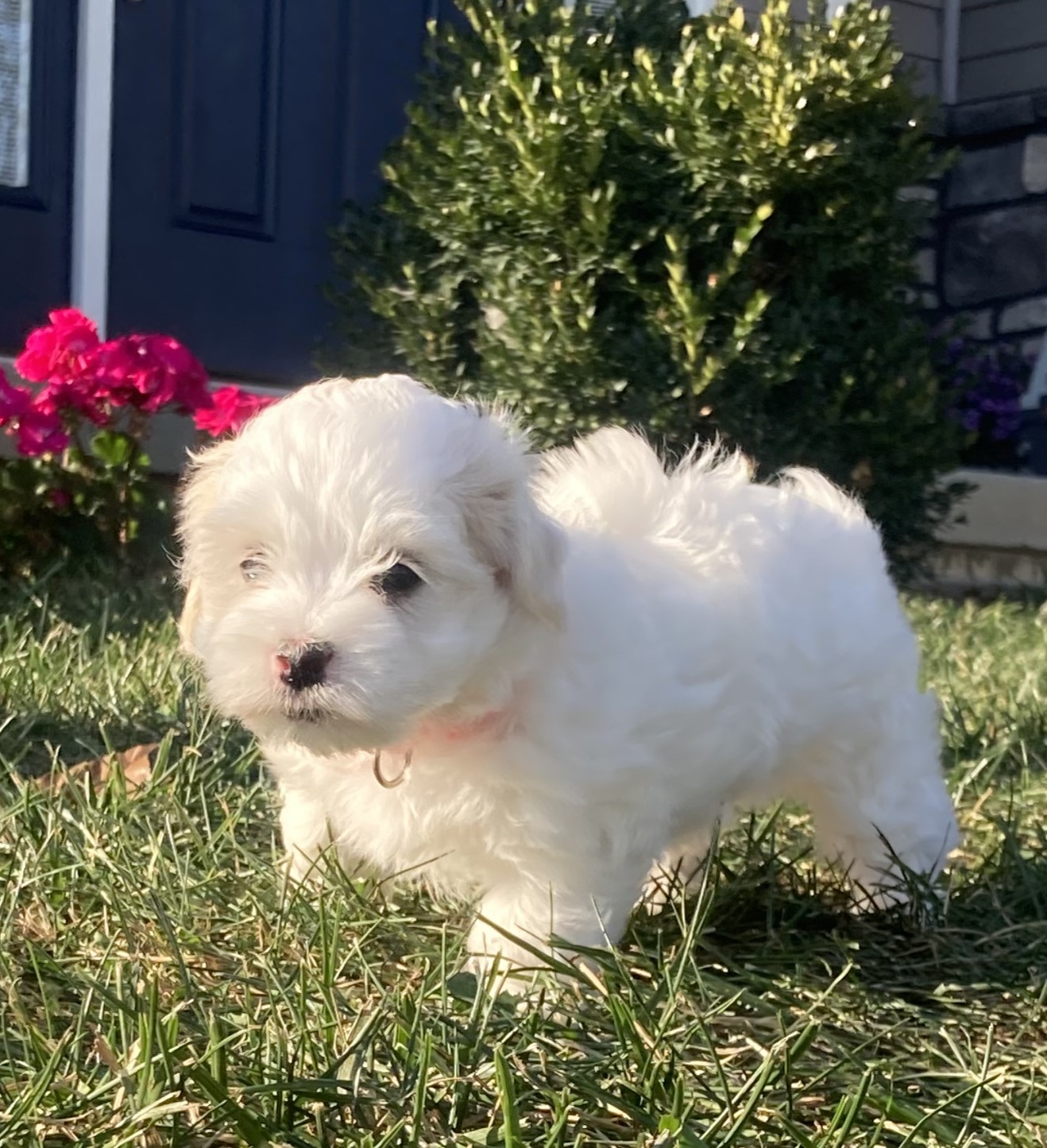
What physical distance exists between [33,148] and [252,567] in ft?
15.3

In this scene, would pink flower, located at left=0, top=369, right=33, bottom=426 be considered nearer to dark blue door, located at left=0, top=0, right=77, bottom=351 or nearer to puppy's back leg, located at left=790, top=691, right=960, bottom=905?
dark blue door, located at left=0, top=0, right=77, bottom=351

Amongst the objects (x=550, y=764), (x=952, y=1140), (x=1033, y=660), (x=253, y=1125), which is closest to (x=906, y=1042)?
(x=952, y=1140)

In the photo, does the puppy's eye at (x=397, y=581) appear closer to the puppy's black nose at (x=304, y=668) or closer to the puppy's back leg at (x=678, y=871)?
the puppy's black nose at (x=304, y=668)

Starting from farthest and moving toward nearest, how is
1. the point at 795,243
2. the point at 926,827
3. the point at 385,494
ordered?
the point at 795,243
the point at 926,827
the point at 385,494

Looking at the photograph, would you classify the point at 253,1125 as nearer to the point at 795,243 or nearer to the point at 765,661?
the point at 765,661

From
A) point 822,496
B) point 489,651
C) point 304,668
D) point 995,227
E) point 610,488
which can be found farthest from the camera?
point 995,227

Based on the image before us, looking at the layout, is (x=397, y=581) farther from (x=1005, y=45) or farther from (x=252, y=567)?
(x=1005, y=45)

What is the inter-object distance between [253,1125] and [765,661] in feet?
4.07

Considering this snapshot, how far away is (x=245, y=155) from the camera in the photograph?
6.55 m

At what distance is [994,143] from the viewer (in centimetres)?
853

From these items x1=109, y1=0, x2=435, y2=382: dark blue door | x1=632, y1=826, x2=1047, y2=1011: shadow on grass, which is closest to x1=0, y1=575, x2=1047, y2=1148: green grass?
x1=632, y1=826, x2=1047, y2=1011: shadow on grass

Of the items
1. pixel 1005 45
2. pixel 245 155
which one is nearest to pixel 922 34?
pixel 1005 45

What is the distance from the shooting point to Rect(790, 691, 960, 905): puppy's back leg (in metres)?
2.77

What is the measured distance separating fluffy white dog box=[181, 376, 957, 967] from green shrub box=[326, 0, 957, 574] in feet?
9.44
